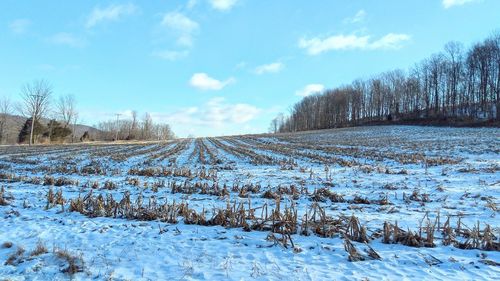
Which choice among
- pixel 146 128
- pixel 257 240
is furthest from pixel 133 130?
pixel 257 240

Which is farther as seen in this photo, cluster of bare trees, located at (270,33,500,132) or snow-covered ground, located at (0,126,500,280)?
cluster of bare trees, located at (270,33,500,132)

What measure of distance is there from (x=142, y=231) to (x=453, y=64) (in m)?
94.9

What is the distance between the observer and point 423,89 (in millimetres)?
91250

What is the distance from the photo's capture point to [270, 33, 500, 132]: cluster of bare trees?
7394cm

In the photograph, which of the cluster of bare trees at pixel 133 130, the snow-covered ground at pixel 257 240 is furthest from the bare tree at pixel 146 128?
the snow-covered ground at pixel 257 240

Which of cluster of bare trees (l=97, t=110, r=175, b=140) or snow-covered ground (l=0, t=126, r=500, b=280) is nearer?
snow-covered ground (l=0, t=126, r=500, b=280)

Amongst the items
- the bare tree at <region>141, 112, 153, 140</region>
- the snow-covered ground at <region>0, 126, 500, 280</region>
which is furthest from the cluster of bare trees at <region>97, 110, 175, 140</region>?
the snow-covered ground at <region>0, 126, 500, 280</region>

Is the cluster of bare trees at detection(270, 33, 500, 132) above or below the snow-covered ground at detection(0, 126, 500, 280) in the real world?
above

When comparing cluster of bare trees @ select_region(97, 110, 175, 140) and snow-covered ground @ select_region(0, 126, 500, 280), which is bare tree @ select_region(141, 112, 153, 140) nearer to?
cluster of bare trees @ select_region(97, 110, 175, 140)

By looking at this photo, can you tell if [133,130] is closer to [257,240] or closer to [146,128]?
[146,128]

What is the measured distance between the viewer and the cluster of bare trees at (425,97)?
73938 millimetres

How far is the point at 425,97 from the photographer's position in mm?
88812

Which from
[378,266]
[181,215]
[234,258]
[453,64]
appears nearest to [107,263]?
[234,258]

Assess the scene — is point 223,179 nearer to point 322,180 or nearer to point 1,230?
point 322,180
